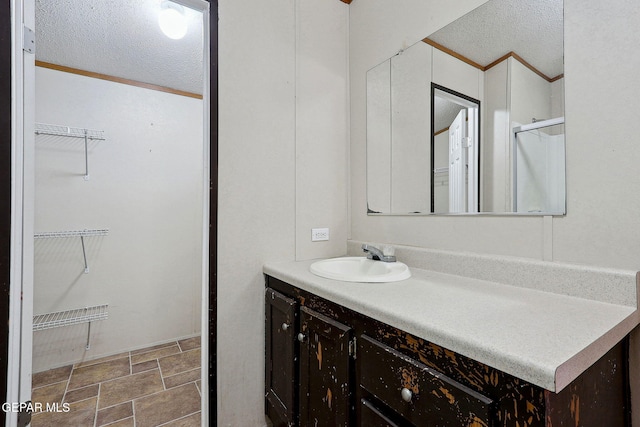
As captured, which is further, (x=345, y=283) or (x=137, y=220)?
(x=137, y=220)

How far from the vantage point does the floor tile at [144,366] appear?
7.28ft

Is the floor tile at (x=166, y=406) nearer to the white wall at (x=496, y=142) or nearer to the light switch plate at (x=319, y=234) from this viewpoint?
the light switch plate at (x=319, y=234)

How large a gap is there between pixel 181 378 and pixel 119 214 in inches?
57.2

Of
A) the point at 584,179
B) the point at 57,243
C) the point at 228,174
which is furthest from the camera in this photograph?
the point at 57,243

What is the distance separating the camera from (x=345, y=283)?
1.13 m

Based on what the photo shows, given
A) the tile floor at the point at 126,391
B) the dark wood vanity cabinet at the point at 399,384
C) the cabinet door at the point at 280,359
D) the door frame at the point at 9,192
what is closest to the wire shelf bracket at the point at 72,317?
the tile floor at the point at 126,391

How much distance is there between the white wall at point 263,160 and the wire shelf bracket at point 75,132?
1.63 metres

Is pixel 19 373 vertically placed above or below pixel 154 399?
above

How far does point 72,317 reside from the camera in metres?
2.29

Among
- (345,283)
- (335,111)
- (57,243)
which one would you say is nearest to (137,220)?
(57,243)

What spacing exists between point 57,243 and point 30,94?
169 cm

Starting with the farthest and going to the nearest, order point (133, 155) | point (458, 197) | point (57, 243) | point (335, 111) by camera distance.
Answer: point (133, 155)
point (57, 243)
point (335, 111)
point (458, 197)

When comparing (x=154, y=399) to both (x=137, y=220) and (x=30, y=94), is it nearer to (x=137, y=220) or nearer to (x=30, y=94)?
(x=137, y=220)

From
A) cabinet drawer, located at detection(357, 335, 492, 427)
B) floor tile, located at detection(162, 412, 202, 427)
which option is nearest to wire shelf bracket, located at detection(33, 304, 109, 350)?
floor tile, located at detection(162, 412, 202, 427)
